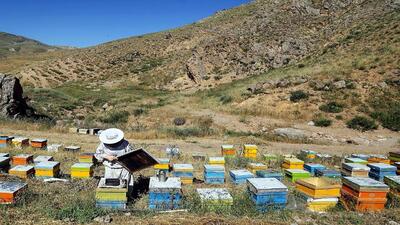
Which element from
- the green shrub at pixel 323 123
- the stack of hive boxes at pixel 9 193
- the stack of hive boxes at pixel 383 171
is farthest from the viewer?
the green shrub at pixel 323 123

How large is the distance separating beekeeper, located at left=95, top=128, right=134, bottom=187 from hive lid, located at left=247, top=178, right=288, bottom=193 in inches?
118

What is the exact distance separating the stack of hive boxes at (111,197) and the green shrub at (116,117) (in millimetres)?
23023

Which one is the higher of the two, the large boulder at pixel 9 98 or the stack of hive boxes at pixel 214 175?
the large boulder at pixel 9 98

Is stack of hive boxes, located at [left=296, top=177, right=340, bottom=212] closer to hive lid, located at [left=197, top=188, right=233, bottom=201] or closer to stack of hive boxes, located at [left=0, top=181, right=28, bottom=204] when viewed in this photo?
hive lid, located at [left=197, top=188, right=233, bottom=201]

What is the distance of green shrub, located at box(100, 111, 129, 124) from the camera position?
3080 cm

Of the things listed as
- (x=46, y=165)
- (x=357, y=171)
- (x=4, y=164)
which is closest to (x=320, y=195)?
(x=357, y=171)

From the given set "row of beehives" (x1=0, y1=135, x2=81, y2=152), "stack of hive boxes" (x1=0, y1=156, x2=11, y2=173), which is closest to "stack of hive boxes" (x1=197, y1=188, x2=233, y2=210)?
"stack of hive boxes" (x1=0, y1=156, x2=11, y2=173)

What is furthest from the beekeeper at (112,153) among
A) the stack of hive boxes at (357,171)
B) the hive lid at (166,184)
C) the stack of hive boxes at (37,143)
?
the stack of hive boxes at (37,143)

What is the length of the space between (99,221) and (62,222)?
0.72m

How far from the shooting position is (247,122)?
1065 inches

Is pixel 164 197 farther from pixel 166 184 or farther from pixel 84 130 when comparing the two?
pixel 84 130

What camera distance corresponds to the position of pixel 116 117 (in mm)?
31641

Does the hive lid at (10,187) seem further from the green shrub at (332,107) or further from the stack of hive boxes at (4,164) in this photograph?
the green shrub at (332,107)

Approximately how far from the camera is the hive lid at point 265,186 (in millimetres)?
8422
